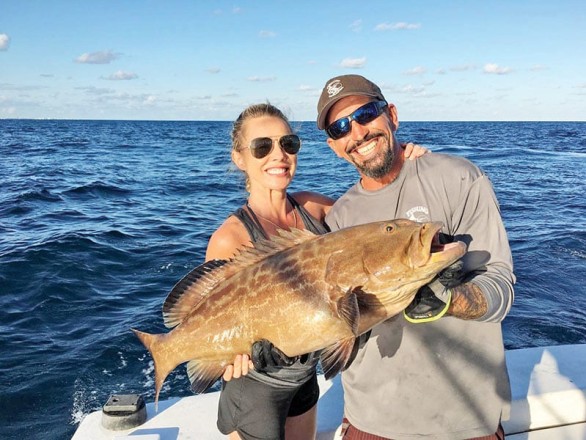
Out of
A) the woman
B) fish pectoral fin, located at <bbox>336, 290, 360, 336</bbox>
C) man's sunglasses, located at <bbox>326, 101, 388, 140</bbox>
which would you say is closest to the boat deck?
→ the woman

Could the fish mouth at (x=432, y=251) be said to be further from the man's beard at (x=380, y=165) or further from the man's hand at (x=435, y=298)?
the man's beard at (x=380, y=165)

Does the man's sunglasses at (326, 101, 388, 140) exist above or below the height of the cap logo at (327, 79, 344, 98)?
below

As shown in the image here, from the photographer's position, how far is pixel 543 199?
1917cm

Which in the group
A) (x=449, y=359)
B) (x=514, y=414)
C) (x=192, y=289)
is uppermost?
(x=192, y=289)

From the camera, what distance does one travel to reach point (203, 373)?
332 centimetres

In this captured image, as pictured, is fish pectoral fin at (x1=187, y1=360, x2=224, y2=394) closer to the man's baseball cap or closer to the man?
the man

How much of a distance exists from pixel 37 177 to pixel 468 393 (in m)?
24.6

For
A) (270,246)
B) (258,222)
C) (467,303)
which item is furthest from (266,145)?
(467,303)

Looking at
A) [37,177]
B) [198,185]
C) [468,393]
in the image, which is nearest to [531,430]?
[468,393]

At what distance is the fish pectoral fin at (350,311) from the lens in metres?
2.65

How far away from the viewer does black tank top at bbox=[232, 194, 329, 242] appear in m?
3.47

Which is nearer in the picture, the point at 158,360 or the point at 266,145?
the point at 158,360

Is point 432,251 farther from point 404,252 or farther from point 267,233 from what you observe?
point 267,233

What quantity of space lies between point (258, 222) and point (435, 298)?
1.45 meters
